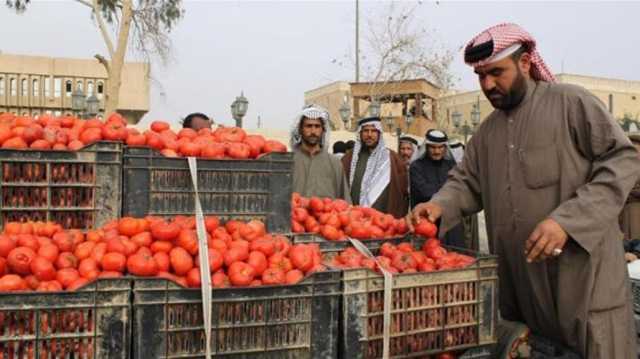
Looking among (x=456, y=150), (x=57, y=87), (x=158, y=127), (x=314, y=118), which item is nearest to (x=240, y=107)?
(x=456, y=150)

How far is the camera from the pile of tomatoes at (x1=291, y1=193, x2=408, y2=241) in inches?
128

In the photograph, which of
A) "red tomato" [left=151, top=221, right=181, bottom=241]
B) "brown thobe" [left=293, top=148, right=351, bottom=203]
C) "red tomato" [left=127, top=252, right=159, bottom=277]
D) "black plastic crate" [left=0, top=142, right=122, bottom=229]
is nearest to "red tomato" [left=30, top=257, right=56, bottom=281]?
"red tomato" [left=127, top=252, right=159, bottom=277]

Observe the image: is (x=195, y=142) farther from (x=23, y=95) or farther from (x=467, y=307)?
(x=23, y=95)

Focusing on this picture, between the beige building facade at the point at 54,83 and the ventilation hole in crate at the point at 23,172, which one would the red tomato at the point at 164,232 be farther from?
the beige building facade at the point at 54,83

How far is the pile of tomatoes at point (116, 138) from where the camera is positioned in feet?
8.96

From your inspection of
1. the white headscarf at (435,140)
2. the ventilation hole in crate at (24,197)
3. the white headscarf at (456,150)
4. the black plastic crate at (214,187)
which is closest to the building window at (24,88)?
the white headscarf at (456,150)

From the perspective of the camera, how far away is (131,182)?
266 cm

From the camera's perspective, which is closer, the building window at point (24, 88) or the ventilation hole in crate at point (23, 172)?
the ventilation hole in crate at point (23, 172)

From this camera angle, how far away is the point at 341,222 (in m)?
3.38

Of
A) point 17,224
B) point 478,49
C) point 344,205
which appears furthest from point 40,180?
point 478,49

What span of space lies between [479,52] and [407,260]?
3.32ft

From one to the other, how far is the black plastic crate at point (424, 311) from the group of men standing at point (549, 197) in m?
0.27

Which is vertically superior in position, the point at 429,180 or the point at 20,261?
the point at 429,180

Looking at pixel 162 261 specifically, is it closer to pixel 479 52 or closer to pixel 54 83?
pixel 479 52
